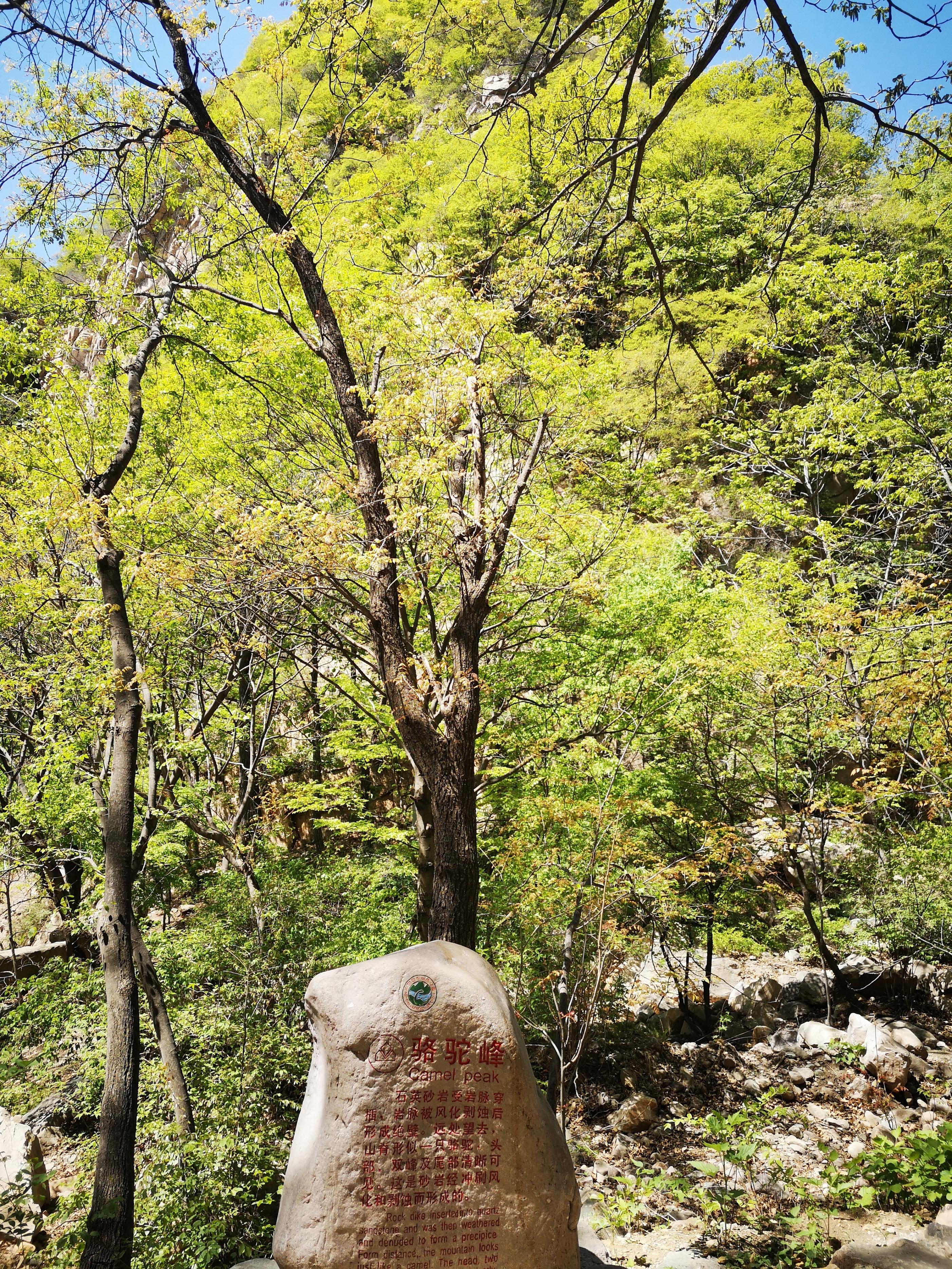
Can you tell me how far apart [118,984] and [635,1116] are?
16.7 feet

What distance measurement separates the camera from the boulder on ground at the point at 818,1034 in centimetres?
859

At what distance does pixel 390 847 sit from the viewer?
1043cm

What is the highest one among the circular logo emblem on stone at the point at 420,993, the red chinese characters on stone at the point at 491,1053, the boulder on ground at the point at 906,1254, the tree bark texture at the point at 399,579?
the tree bark texture at the point at 399,579

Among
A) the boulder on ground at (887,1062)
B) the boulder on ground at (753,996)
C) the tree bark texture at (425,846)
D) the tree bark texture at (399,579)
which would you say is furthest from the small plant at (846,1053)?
the tree bark texture at (399,579)

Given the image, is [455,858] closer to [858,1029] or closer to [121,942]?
[121,942]

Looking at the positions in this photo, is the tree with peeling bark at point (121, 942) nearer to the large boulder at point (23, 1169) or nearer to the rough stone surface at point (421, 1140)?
the large boulder at point (23, 1169)

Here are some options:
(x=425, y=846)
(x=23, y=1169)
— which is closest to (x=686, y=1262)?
(x=425, y=846)

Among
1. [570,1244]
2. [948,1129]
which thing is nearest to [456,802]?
[570,1244]

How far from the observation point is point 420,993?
3691mm

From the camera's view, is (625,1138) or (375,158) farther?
(375,158)

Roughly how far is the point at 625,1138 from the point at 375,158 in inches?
609

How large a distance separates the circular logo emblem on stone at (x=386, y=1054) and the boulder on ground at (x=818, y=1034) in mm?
6907

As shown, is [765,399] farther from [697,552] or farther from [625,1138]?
[625,1138]

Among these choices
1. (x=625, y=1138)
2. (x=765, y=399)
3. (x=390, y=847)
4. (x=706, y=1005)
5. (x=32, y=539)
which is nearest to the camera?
(x=625, y=1138)
